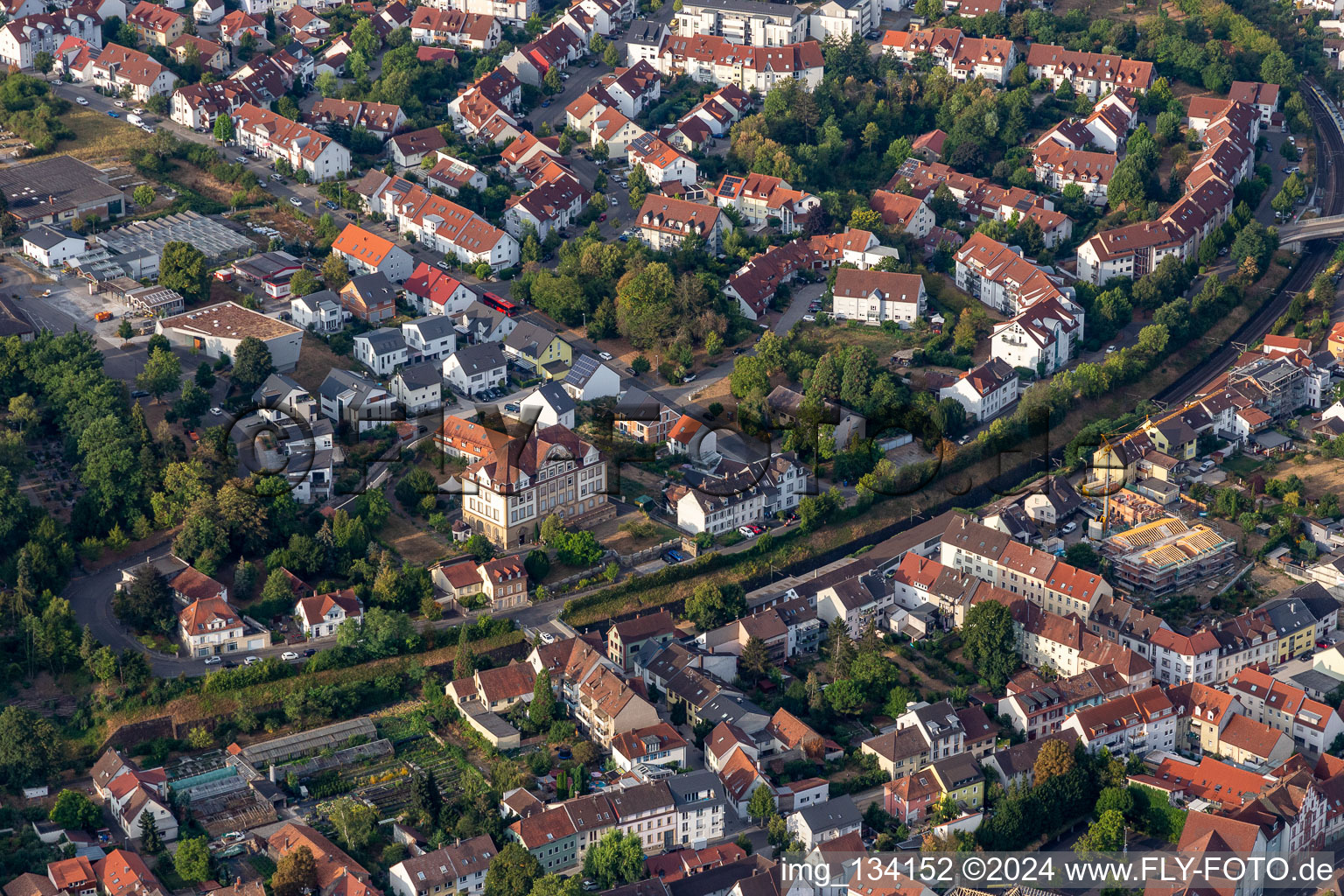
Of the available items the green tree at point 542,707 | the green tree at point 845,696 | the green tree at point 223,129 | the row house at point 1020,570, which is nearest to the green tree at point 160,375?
the green tree at point 542,707

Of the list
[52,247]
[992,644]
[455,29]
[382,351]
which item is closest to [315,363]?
[382,351]

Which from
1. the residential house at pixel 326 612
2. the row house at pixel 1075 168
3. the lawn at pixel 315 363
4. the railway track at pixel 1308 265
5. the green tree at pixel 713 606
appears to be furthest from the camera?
the row house at pixel 1075 168

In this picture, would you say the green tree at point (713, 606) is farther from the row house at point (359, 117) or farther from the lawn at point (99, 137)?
the lawn at point (99, 137)

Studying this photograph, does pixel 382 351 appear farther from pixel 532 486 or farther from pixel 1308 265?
pixel 1308 265

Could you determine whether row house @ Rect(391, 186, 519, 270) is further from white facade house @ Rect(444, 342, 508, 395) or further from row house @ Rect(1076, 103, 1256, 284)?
row house @ Rect(1076, 103, 1256, 284)

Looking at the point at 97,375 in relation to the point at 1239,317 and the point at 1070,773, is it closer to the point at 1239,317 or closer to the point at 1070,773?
the point at 1070,773

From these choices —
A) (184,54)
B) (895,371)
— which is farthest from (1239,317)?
(184,54)

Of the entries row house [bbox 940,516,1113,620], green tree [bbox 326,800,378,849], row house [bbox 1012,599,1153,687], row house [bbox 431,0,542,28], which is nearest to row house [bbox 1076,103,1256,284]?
row house [bbox 940,516,1113,620]
